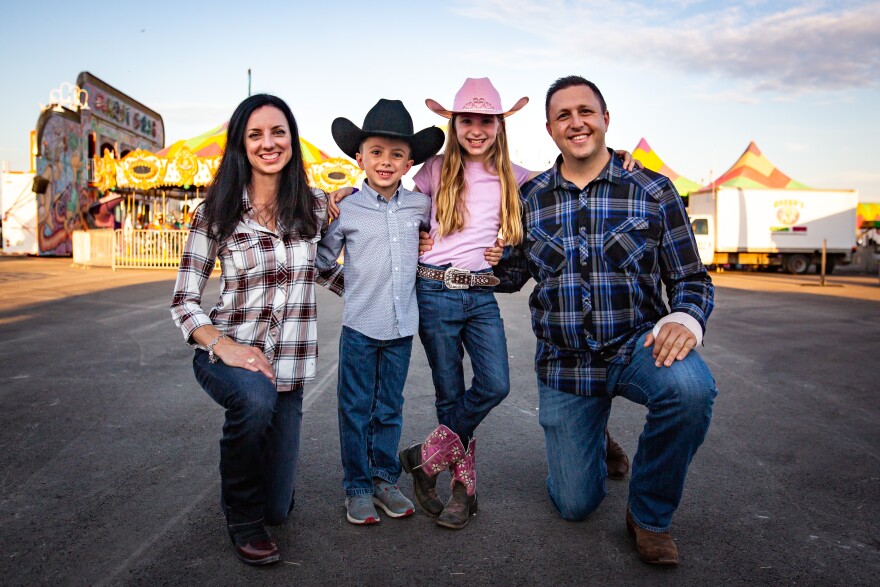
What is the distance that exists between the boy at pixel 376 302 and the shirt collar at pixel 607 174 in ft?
2.27

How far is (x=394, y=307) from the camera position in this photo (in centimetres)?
347

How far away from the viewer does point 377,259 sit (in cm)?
351

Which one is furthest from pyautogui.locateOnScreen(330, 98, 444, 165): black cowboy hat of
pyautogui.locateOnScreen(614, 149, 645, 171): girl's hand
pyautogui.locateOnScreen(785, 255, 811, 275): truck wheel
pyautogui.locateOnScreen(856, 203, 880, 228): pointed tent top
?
pyautogui.locateOnScreen(856, 203, 880, 228): pointed tent top

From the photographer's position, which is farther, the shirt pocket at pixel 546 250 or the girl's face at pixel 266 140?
the shirt pocket at pixel 546 250

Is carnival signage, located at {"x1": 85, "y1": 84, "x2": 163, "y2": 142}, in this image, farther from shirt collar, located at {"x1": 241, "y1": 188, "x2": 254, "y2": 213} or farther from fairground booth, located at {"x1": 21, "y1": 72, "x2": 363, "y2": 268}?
shirt collar, located at {"x1": 241, "y1": 188, "x2": 254, "y2": 213}

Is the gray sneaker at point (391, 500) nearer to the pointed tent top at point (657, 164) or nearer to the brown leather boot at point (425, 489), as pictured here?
the brown leather boot at point (425, 489)

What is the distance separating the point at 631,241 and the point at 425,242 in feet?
3.23

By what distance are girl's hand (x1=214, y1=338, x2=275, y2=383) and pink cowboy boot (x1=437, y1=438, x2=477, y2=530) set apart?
0.99 metres

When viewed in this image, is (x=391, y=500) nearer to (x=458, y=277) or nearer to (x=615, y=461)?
(x=458, y=277)

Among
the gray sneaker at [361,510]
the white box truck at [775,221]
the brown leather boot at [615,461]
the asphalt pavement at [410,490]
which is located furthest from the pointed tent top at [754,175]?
the gray sneaker at [361,510]

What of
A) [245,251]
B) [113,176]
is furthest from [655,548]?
[113,176]

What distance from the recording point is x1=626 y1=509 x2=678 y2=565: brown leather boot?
2893 millimetres

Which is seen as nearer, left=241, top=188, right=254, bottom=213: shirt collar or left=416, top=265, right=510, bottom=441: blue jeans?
left=241, top=188, right=254, bottom=213: shirt collar

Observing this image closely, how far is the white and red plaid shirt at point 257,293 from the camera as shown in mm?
3143
